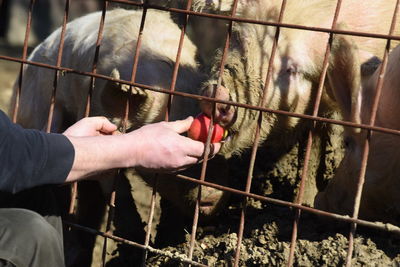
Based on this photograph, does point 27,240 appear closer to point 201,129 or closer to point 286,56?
point 201,129

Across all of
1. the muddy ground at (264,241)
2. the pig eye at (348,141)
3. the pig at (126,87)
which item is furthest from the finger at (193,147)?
the pig eye at (348,141)

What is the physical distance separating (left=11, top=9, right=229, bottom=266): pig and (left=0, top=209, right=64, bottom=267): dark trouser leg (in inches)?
35.8

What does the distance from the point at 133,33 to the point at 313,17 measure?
1227mm

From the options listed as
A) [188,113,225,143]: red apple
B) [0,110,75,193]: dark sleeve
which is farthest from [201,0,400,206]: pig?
[0,110,75,193]: dark sleeve

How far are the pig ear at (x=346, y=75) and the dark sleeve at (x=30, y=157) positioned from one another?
1.13 m

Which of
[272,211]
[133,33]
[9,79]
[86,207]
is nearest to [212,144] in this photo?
[272,211]

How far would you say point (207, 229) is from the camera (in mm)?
3475

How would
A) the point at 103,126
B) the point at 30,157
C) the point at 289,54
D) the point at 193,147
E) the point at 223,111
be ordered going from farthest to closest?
the point at 289,54 → the point at 223,111 → the point at 103,126 → the point at 193,147 → the point at 30,157

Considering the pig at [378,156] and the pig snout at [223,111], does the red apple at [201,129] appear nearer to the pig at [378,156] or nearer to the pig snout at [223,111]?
the pig snout at [223,111]

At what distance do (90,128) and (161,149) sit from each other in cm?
42

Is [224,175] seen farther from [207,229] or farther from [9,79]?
[9,79]

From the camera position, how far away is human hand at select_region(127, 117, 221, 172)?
234 centimetres

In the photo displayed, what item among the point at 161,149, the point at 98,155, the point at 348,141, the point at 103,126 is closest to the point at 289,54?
the point at 348,141

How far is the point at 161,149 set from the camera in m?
2.35
